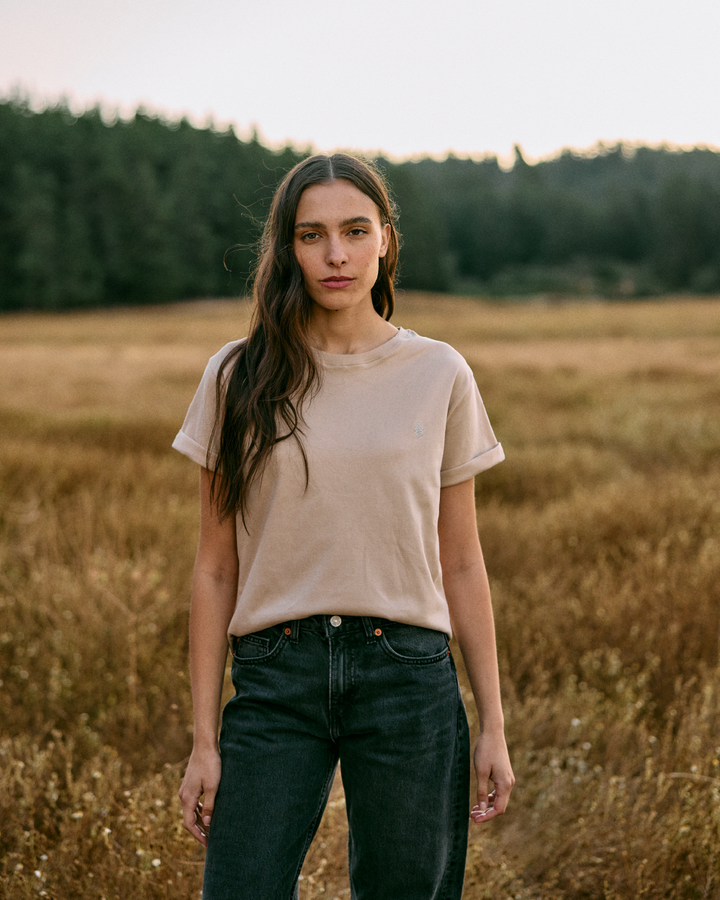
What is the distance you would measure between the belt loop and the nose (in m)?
0.73

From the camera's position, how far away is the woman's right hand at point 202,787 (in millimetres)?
1617

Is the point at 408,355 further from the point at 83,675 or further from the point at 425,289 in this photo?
the point at 425,289

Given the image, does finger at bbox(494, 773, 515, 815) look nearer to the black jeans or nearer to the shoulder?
the black jeans

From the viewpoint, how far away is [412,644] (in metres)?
1.64

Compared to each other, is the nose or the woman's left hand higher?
the nose

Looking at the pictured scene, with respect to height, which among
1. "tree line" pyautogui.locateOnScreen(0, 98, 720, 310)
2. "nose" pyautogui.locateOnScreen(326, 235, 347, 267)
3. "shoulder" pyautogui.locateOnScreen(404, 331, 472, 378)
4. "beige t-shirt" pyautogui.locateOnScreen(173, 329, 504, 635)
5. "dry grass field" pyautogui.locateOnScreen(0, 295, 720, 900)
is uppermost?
"tree line" pyautogui.locateOnScreen(0, 98, 720, 310)

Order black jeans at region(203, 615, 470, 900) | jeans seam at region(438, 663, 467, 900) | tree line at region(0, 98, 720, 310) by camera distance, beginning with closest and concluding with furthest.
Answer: black jeans at region(203, 615, 470, 900), jeans seam at region(438, 663, 467, 900), tree line at region(0, 98, 720, 310)

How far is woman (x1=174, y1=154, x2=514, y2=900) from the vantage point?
62.9 inches

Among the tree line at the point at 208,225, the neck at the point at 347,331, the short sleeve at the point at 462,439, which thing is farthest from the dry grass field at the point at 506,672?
the tree line at the point at 208,225

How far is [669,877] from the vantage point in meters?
2.54

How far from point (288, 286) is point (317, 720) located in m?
0.90

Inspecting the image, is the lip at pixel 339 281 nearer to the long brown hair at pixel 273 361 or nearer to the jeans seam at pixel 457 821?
the long brown hair at pixel 273 361

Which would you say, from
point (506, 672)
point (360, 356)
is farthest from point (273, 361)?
point (506, 672)

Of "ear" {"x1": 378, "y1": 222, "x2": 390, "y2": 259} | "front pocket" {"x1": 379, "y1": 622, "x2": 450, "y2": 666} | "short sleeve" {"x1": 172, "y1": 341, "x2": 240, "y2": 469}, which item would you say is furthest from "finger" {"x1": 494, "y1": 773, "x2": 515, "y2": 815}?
"ear" {"x1": 378, "y1": 222, "x2": 390, "y2": 259}
